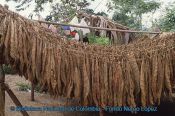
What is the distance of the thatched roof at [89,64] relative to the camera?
13.8ft

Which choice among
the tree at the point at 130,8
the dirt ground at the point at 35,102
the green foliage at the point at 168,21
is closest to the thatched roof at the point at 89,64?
the dirt ground at the point at 35,102

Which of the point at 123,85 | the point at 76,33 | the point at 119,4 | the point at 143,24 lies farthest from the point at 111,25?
the point at 143,24

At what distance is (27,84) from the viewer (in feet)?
30.0

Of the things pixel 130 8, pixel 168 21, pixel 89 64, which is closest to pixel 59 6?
pixel 130 8

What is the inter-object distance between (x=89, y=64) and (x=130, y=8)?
9805mm

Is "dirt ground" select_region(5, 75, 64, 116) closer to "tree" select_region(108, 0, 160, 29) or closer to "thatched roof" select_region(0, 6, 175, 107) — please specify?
"thatched roof" select_region(0, 6, 175, 107)

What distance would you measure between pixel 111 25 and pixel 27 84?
2984 millimetres

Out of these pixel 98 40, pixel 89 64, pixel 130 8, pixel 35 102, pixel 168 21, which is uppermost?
pixel 130 8

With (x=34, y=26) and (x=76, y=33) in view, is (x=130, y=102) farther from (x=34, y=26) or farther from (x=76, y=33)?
(x=76, y=33)

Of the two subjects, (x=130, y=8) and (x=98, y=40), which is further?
(x=130, y=8)

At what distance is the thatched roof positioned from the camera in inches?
165

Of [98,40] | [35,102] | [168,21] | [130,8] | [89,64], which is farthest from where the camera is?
[130,8]

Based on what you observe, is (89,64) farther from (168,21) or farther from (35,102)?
(168,21)

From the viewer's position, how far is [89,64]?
15.1 feet
